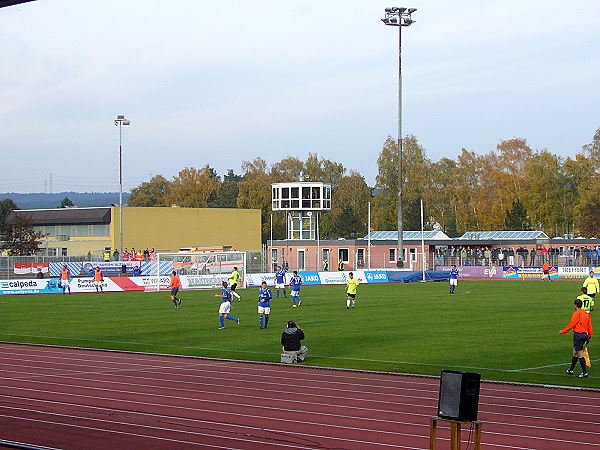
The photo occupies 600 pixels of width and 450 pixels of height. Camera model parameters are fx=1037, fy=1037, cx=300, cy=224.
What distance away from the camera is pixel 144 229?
102062mm

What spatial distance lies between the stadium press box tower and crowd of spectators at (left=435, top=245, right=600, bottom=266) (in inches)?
505

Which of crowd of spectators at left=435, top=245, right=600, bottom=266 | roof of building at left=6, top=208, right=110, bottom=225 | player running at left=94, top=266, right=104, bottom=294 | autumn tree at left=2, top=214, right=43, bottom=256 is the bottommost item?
player running at left=94, top=266, right=104, bottom=294

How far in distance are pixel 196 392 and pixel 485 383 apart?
19.3ft

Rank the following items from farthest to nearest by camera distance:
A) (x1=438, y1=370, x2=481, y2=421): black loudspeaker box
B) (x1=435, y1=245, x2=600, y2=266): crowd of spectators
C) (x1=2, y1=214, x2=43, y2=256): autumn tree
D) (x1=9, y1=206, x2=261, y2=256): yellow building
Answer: (x1=9, y1=206, x2=261, y2=256): yellow building < (x1=2, y1=214, x2=43, y2=256): autumn tree < (x1=435, y1=245, x2=600, y2=266): crowd of spectators < (x1=438, y1=370, x2=481, y2=421): black loudspeaker box

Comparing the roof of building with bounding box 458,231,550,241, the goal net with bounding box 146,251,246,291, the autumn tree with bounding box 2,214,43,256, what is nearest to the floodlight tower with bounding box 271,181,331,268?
the roof of building with bounding box 458,231,550,241

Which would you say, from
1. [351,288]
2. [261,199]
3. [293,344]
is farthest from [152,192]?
[293,344]

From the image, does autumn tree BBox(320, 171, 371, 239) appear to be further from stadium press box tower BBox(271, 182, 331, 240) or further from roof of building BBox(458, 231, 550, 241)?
stadium press box tower BBox(271, 182, 331, 240)

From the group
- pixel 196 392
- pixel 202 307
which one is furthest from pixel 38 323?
pixel 196 392

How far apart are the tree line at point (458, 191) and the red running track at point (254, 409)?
89769mm

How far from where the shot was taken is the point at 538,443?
48.8 feet

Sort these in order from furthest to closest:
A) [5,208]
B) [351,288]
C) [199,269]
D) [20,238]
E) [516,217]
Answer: [516,217] → [5,208] → [20,238] → [199,269] → [351,288]

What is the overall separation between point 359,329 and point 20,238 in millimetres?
70805

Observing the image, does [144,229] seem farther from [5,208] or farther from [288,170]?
[288,170]

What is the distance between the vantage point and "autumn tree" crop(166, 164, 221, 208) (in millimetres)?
153500
